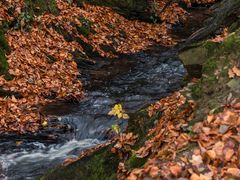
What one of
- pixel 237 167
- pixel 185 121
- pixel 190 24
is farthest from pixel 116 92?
pixel 190 24

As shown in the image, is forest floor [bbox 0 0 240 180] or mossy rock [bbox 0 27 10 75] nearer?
forest floor [bbox 0 0 240 180]

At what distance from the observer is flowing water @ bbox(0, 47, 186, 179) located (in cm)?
761

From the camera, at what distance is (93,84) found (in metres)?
11.1

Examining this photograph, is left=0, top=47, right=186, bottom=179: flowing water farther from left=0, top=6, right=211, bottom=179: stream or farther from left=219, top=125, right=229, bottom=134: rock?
left=219, top=125, right=229, bottom=134: rock

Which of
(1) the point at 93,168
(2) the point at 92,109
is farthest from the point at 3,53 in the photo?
(1) the point at 93,168

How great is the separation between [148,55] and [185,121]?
31.8 ft

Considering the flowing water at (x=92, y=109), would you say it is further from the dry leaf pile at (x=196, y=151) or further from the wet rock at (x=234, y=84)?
the wet rock at (x=234, y=84)

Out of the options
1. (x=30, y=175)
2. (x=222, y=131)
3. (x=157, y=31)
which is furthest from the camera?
(x=157, y=31)

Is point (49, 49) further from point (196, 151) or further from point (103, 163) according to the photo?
point (196, 151)

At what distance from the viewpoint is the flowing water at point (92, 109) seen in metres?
7.61

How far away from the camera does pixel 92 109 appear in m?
9.58

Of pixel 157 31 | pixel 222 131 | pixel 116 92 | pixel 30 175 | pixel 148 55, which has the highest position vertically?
pixel 157 31

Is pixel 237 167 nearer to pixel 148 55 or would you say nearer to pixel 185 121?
pixel 185 121

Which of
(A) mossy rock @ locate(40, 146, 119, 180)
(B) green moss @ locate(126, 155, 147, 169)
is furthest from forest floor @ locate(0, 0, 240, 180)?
(A) mossy rock @ locate(40, 146, 119, 180)
